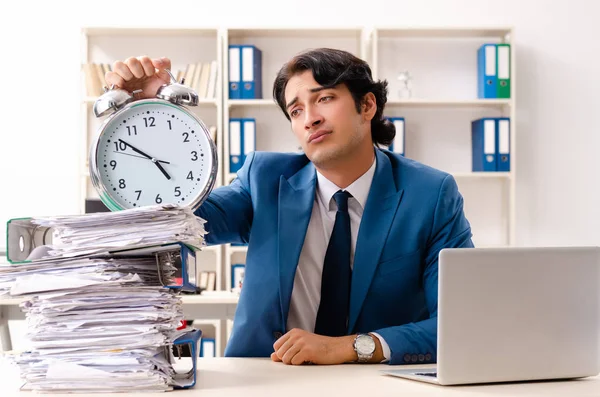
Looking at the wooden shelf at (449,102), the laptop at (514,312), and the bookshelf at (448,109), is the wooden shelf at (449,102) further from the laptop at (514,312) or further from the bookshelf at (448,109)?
the laptop at (514,312)

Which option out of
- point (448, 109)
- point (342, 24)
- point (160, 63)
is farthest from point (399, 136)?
point (160, 63)

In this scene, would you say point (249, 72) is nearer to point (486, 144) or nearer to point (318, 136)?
point (486, 144)

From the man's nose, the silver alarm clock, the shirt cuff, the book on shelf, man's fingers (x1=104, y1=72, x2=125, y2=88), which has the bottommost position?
the shirt cuff

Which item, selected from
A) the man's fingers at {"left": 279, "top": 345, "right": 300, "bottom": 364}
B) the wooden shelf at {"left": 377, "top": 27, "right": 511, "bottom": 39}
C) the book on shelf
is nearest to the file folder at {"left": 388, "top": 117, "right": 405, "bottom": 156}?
the wooden shelf at {"left": 377, "top": 27, "right": 511, "bottom": 39}

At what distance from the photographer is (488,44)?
15.4 ft

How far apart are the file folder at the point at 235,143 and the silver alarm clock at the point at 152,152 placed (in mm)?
3326

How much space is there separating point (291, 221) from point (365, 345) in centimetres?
44

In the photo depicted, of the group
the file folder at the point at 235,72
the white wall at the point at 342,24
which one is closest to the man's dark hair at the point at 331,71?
the file folder at the point at 235,72

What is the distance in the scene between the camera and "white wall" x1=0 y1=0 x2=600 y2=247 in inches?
195

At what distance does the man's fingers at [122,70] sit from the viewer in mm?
1372

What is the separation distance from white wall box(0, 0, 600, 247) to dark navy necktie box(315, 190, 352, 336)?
131 inches

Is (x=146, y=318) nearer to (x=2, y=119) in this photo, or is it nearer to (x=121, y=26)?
(x=121, y=26)

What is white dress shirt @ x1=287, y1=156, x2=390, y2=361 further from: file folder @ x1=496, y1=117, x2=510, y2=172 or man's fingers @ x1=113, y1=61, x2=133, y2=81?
file folder @ x1=496, y1=117, x2=510, y2=172

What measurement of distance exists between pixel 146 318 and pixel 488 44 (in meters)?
3.93
